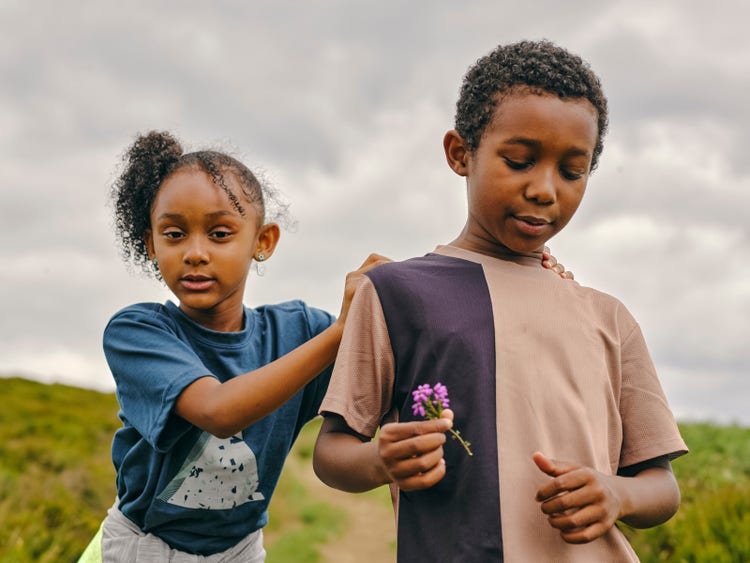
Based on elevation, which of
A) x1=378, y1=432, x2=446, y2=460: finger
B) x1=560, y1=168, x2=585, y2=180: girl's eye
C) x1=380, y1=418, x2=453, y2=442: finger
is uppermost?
x1=560, y1=168, x2=585, y2=180: girl's eye

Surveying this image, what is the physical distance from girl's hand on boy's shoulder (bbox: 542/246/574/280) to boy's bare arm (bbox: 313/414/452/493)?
84 cm

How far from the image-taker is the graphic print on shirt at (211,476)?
3191 millimetres

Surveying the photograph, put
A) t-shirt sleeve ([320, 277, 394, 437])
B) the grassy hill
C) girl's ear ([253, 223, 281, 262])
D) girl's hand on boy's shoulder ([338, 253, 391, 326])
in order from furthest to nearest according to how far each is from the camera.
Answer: the grassy hill → girl's ear ([253, 223, 281, 262]) → girl's hand on boy's shoulder ([338, 253, 391, 326]) → t-shirt sleeve ([320, 277, 394, 437])

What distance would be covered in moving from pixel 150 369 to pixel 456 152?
4.37ft

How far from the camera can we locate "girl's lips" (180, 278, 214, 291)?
3244mm

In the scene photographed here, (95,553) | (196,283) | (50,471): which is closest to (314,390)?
(196,283)

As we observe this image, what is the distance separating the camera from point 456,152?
8.98 ft

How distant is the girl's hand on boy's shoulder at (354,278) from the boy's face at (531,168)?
396mm

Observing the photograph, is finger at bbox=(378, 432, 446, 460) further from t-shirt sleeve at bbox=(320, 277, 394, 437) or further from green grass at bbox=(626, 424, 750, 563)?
green grass at bbox=(626, 424, 750, 563)

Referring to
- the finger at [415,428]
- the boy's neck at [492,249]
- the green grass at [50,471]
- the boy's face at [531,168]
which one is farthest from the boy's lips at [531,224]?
the green grass at [50,471]

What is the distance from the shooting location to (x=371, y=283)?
2506mm

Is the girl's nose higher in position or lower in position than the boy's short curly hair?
lower

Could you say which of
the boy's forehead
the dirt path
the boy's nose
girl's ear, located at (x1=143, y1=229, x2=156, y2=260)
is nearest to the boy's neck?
the boy's nose

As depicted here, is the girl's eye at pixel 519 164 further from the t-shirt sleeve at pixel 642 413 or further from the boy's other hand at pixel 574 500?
the boy's other hand at pixel 574 500
